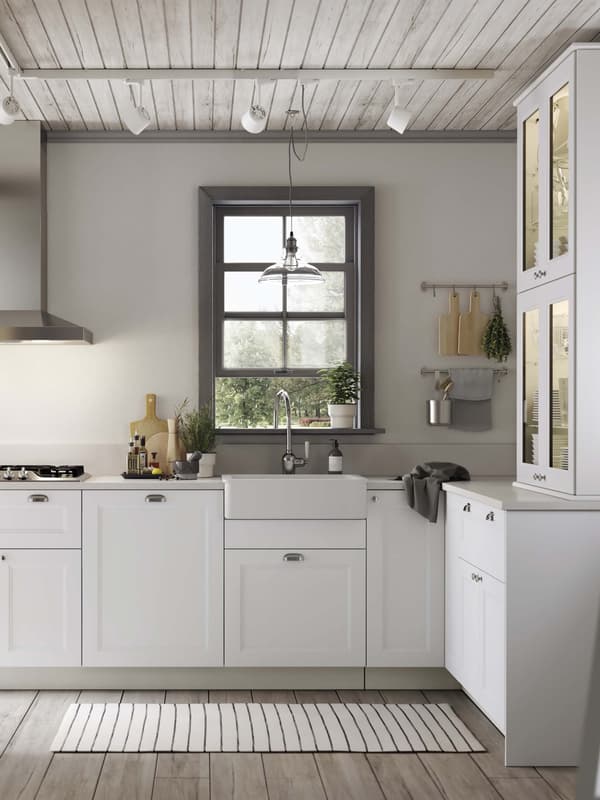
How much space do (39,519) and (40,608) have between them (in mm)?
394

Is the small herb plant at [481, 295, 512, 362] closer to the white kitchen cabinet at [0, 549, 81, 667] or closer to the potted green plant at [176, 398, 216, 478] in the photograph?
the potted green plant at [176, 398, 216, 478]

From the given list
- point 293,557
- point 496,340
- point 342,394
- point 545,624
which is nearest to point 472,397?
point 496,340

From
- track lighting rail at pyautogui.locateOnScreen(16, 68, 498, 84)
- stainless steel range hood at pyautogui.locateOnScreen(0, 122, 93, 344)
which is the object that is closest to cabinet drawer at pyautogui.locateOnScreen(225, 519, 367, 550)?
stainless steel range hood at pyautogui.locateOnScreen(0, 122, 93, 344)

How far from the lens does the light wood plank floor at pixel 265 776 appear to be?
2.66 m

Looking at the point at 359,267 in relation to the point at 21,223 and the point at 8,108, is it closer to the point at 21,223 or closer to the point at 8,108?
the point at 21,223

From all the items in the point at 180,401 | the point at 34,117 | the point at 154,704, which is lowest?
the point at 154,704

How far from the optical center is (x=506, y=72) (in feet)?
11.4

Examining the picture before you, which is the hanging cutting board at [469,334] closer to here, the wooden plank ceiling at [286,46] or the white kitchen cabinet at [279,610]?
the wooden plank ceiling at [286,46]

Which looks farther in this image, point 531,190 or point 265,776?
point 531,190

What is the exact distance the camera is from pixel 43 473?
3.77m

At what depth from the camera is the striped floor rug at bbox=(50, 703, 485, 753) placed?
3.04 metres

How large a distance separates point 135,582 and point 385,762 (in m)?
1.35

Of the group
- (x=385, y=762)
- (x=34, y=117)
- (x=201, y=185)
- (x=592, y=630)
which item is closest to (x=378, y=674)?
(x=385, y=762)

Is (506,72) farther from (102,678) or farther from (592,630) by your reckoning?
(102,678)
